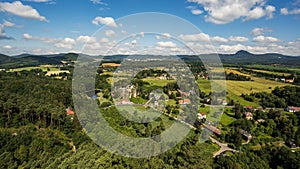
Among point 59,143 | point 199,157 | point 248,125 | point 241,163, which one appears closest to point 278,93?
point 248,125

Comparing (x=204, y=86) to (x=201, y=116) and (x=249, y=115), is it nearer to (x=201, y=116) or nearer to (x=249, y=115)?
(x=201, y=116)

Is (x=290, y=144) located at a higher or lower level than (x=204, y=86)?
lower

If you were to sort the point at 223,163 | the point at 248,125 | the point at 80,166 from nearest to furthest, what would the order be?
the point at 80,166, the point at 223,163, the point at 248,125

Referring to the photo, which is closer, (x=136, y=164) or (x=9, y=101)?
(x=136, y=164)

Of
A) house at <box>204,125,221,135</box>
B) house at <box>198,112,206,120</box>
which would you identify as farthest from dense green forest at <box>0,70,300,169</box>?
house at <box>198,112,206,120</box>

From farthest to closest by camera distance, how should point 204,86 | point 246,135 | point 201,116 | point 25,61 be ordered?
1. point 25,61
2. point 204,86
3. point 201,116
4. point 246,135

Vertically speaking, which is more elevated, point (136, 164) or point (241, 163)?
point (136, 164)

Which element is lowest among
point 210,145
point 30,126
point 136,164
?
point 210,145

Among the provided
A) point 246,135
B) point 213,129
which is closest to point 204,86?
point 213,129

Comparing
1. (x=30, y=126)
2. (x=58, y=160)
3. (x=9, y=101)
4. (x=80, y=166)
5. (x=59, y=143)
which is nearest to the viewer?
(x=80, y=166)

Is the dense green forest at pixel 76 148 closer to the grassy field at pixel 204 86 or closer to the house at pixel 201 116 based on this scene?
the house at pixel 201 116

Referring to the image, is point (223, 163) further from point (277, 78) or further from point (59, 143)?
point (277, 78)
